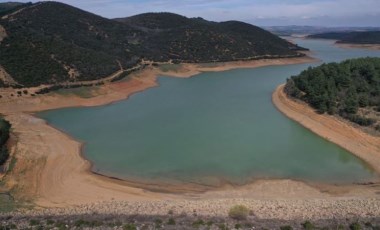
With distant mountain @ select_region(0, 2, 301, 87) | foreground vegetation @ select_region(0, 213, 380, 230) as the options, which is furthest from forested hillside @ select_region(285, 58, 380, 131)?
distant mountain @ select_region(0, 2, 301, 87)

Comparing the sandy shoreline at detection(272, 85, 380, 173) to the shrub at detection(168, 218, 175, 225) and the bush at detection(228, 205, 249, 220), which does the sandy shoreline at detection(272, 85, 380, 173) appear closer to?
the bush at detection(228, 205, 249, 220)

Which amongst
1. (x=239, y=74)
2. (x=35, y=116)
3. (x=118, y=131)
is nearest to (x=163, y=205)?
A: (x=118, y=131)

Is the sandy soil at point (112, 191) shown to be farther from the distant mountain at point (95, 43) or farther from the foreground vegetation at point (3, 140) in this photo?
the distant mountain at point (95, 43)

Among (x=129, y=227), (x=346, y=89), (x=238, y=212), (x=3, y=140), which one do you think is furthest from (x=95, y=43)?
(x=129, y=227)

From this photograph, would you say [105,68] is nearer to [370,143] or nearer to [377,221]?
[370,143]

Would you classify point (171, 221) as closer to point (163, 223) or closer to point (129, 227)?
point (163, 223)

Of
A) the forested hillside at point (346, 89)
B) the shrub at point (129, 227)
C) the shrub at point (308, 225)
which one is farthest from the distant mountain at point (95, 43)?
the shrub at point (308, 225)
